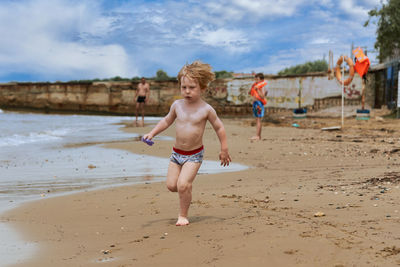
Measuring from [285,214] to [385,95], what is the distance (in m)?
23.2

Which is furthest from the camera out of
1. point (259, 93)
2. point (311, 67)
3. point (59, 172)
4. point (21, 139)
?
point (311, 67)

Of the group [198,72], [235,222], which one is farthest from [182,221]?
[198,72]

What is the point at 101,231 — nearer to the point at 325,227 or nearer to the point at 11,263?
the point at 11,263

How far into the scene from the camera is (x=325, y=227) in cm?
291

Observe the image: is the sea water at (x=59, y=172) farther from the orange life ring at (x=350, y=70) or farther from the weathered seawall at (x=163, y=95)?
the weathered seawall at (x=163, y=95)

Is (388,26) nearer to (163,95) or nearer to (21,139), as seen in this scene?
(163,95)

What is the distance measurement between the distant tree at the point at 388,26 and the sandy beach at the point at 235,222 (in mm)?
25807

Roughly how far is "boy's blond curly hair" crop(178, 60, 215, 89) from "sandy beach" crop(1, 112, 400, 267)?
1230mm

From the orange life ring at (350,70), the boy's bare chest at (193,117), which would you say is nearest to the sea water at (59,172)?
the boy's bare chest at (193,117)

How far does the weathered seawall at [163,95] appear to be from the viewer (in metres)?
25.6

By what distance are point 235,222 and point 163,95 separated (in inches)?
1062

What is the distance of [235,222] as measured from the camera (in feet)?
10.7

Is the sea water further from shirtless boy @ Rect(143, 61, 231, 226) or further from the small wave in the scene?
shirtless boy @ Rect(143, 61, 231, 226)

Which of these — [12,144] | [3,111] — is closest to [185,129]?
[12,144]
